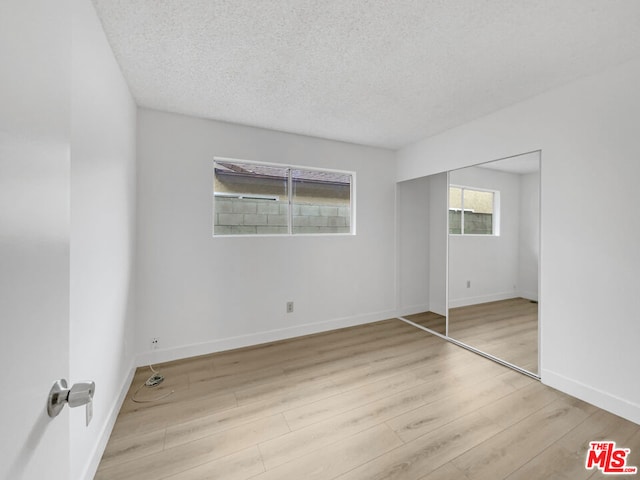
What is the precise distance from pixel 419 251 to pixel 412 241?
0.20m

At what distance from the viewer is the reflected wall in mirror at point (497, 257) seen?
243 centimetres

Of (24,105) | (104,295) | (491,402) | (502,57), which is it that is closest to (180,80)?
(104,295)

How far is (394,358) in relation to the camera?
2693mm

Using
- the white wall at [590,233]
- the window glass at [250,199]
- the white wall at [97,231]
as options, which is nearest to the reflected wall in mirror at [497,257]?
the white wall at [590,233]

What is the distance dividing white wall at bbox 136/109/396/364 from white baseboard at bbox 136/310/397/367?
0.01 meters

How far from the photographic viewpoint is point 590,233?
199 centimetres

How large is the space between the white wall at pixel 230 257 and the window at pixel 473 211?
38.2 inches

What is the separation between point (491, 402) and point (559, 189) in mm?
1789

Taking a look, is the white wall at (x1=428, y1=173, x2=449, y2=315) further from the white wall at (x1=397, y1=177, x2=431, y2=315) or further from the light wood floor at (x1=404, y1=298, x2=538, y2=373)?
the light wood floor at (x1=404, y1=298, x2=538, y2=373)

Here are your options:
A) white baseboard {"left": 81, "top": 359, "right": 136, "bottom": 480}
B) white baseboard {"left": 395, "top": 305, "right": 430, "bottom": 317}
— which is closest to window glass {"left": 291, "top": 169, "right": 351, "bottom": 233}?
white baseboard {"left": 395, "top": 305, "right": 430, "bottom": 317}

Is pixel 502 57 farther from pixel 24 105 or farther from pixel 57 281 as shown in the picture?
pixel 57 281

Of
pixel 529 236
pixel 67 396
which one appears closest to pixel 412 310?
pixel 529 236

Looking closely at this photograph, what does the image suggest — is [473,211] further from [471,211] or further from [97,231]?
[97,231]

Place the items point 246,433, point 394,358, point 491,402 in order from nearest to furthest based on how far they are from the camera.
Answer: point 246,433
point 491,402
point 394,358
